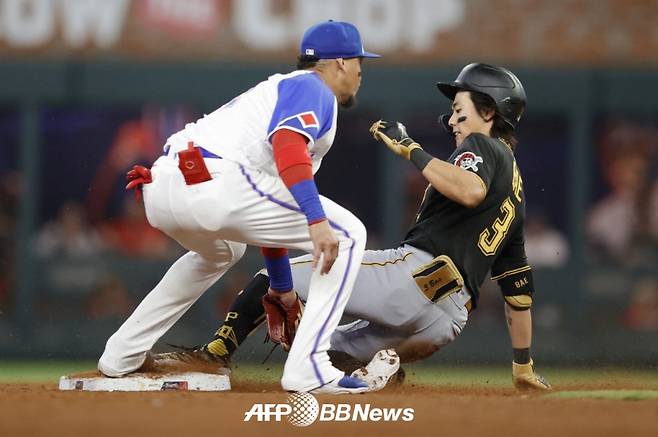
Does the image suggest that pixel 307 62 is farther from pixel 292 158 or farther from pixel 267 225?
pixel 267 225

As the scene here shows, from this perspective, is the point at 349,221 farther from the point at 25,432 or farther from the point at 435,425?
the point at 25,432

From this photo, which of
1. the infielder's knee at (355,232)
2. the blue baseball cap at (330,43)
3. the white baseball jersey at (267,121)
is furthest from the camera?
the blue baseball cap at (330,43)

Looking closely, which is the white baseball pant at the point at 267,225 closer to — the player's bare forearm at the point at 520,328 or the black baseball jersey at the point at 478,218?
the black baseball jersey at the point at 478,218

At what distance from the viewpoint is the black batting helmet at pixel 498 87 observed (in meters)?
5.50

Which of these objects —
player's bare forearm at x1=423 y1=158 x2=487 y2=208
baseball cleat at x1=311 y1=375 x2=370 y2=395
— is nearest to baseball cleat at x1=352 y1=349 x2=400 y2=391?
baseball cleat at x1=311 y1=375 x2=370 y2=395

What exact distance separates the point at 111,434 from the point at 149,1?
6.97 meters

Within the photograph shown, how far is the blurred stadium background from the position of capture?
1026 centimetres

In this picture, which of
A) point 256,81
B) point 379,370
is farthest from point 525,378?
point 256,81

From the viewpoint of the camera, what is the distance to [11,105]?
10.6 meters

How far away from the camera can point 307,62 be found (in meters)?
4.90

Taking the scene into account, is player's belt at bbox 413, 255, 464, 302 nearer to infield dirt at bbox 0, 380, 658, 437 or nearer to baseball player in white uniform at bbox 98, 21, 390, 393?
baseball player in white uniform at bbox 98, 21, 390, 393

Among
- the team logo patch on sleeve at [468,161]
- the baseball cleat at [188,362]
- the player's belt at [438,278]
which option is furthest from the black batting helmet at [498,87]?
the baseball cleat at [188,362]

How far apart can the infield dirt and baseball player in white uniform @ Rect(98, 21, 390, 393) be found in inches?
12.6

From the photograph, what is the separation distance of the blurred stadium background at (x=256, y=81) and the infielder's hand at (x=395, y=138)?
508 cm
